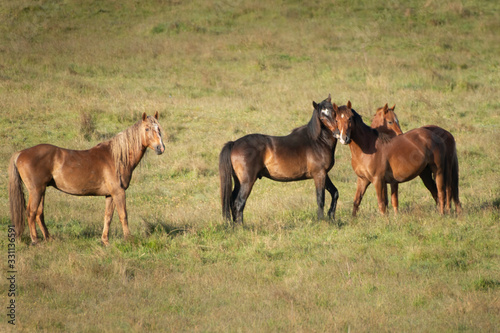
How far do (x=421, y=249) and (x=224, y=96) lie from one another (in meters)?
11.5

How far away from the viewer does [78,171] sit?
7914mm

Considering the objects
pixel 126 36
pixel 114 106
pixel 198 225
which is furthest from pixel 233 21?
pixel 198 225

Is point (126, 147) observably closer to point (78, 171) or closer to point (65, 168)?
point (78, 171)

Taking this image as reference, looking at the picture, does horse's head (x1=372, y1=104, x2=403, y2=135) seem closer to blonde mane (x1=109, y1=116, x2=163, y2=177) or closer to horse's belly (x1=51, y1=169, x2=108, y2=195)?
blonde mane (x1=109, y1=116, x2=163, y2=177)

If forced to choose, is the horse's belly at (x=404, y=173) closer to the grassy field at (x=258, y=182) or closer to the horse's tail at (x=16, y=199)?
the grassy field at (x=258, y=182)

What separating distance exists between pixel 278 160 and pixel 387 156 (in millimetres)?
1716

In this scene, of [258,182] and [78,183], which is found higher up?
[78,183]

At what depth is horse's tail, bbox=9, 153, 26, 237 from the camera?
7.74 metres

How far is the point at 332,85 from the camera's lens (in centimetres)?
1902

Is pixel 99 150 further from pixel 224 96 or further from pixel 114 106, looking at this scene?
pixel 224 96

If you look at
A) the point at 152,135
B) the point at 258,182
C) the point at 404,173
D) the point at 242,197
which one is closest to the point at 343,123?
the point at 404,173

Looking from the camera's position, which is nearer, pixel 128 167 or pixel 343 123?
pixel 128 167

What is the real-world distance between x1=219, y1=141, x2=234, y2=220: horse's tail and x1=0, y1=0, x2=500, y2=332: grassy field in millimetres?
508

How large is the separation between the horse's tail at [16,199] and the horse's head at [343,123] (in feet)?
14.6
